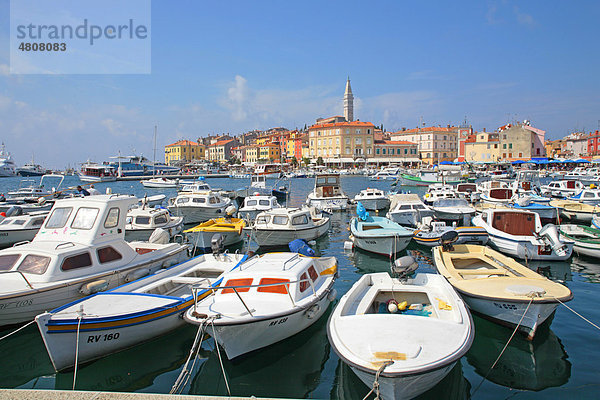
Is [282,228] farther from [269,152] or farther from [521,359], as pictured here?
[269,152]

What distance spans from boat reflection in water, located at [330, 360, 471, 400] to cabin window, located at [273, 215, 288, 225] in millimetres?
11655

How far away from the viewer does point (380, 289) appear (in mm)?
9266

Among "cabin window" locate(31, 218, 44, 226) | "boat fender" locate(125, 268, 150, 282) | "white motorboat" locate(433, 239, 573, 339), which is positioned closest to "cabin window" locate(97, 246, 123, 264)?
"boat fender" locate(125, 268, 150, 282)

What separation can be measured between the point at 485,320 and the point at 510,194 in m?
25.4

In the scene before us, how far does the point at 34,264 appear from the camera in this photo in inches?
395

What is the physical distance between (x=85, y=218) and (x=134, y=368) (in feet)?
17.5

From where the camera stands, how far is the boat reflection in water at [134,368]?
7.50m

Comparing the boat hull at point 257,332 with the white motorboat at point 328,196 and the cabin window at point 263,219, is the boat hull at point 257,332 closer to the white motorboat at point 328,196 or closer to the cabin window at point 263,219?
the cabin window at point 263,219

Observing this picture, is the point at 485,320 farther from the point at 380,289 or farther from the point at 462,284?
the point at 380,289

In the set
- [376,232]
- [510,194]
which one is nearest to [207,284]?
[376,232]

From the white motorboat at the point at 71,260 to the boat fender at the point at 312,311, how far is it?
5565mm

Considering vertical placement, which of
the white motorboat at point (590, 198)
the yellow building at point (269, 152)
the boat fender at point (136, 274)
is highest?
the yellow building at point (269, 152)

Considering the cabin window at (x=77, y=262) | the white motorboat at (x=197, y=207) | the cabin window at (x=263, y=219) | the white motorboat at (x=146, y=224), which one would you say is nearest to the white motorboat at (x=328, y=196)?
the white motorboat at (x=197, y=207)

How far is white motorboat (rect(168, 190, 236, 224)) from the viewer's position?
1056 inches
